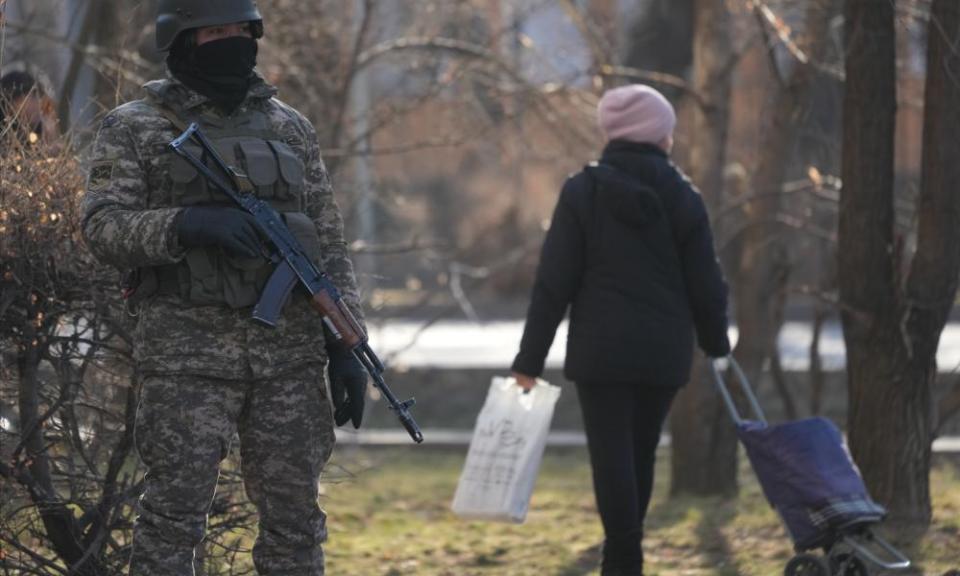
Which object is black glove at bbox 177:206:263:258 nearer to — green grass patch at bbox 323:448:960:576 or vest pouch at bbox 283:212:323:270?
vest pouch at bbox 283:212:323:270

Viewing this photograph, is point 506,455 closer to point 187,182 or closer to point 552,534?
point 552,534

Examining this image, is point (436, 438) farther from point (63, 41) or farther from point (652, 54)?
point (652, 54)

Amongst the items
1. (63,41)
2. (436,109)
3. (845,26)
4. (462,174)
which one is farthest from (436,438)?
(462,174)

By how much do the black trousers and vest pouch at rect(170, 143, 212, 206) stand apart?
1.89 meters

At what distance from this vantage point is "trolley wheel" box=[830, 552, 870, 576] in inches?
202

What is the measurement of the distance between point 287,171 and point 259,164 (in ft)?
0.26

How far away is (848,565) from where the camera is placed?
202 inches

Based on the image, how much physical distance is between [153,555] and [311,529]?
396 millimetres

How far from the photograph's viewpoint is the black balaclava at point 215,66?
3.94 metres

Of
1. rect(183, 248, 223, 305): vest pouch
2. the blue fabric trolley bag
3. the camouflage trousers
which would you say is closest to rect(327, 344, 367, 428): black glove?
the camouflage trousers

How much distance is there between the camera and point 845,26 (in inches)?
248

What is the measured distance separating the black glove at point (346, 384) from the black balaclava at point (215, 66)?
664 mm

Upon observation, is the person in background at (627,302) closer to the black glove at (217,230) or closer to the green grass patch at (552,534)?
the green grass patch at (552,534)

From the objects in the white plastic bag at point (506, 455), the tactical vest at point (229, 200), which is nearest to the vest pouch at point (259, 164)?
the tactical vest at point (229, 200)
